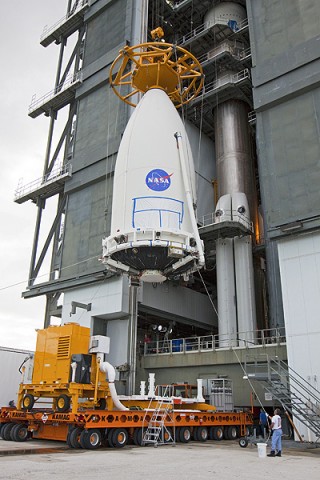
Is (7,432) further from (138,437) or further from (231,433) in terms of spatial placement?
(231,433)

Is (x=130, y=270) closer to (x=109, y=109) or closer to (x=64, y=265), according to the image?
(x=64, y=265)

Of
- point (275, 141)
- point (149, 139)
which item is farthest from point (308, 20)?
point (149, 139)

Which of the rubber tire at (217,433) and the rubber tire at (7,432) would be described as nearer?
the rubber tire at (7,432)

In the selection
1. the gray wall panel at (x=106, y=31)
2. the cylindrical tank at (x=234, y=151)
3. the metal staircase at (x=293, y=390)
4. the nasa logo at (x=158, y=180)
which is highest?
the gray wall panel at (x=106, y=31)

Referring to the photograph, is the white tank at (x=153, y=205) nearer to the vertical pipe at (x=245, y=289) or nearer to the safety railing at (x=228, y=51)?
the vertical pipe at (x=245, y=289)

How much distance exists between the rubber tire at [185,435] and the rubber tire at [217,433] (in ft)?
4.97

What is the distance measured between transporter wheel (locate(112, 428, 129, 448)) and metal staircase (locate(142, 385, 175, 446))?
0.73 metres

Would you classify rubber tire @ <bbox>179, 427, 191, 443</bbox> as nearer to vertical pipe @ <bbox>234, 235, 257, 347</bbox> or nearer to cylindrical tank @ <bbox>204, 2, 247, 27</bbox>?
vertical pipe @ <bbox>234, 235, 257, 347</bbox>

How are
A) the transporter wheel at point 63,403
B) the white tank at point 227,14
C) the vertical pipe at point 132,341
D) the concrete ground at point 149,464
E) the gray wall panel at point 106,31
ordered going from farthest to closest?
1. the gray wall panel at point 106,31
2. the white tank at point 227,14
3. the vertical pipe at point 132,341
4. the transporter wheel at point 63,403
5. the concrete ground at point 149,464

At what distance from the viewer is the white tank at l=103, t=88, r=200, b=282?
1459cm

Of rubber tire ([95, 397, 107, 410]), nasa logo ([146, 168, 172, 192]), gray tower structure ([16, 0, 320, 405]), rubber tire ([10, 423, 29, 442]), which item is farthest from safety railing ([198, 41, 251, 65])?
rubber tire ([10, 423, 29, 442])

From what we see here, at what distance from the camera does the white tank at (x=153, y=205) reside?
14.6m

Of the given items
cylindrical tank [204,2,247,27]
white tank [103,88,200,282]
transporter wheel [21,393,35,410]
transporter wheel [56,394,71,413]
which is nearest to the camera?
transporter wheel [56,394,71,413]

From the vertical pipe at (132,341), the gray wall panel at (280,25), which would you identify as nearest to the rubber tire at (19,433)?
the vertical pipe at (132,341)
